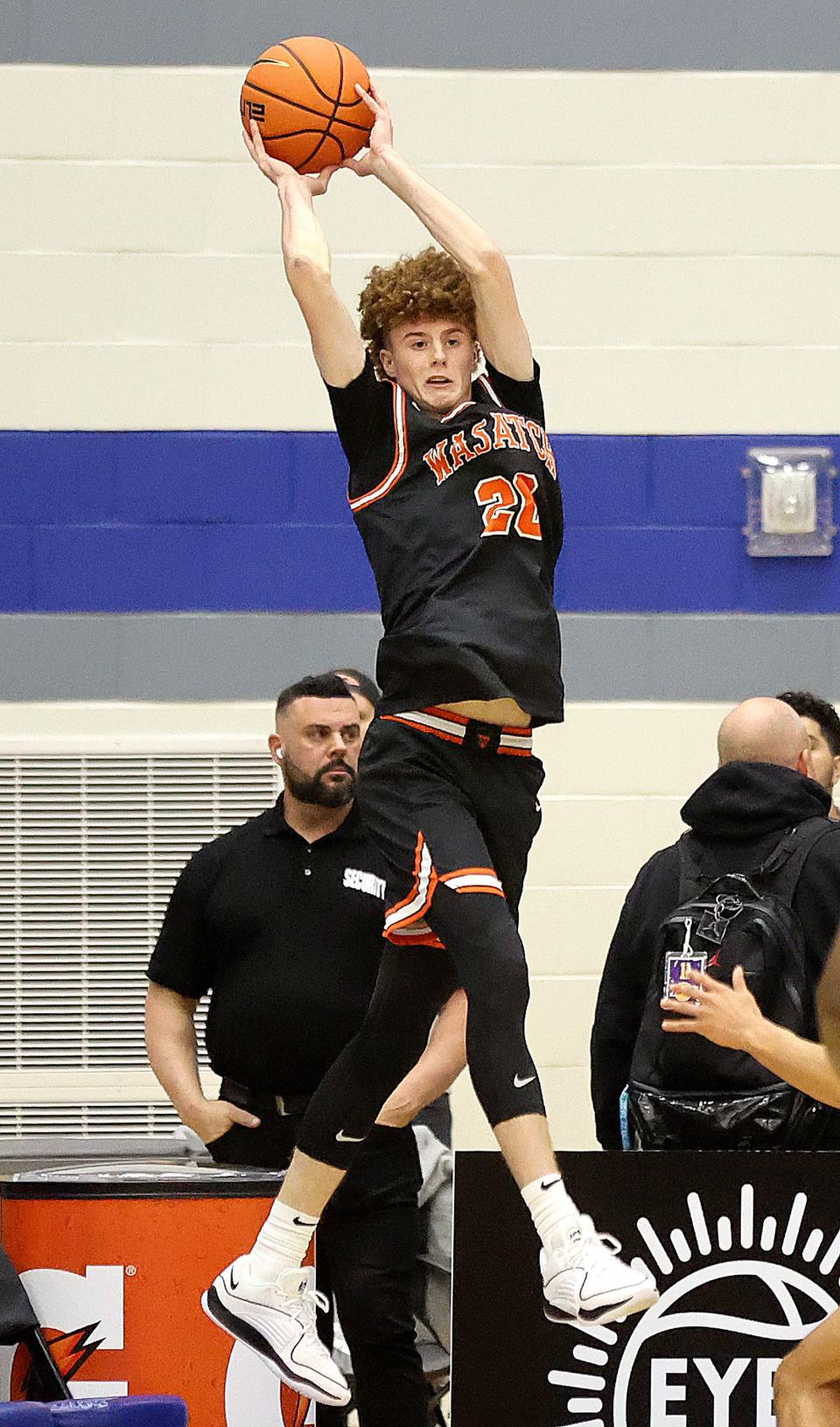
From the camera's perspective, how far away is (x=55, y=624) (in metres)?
6.48

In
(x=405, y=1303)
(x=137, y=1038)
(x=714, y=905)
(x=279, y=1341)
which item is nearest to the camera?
(x=279, y=1341)

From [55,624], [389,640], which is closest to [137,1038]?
[55,624]

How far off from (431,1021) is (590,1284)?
0.64m

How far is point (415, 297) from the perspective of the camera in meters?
3.89

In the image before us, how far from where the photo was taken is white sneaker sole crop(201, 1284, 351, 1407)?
3729 millimetres

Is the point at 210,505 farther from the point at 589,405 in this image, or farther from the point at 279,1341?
the point at 279,1341

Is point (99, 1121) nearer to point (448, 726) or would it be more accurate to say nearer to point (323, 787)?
point (323, 787)

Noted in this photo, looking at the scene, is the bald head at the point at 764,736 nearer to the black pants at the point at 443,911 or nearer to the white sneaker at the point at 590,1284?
the black pants at the point at 443,911

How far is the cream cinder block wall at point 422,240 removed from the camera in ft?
21.4

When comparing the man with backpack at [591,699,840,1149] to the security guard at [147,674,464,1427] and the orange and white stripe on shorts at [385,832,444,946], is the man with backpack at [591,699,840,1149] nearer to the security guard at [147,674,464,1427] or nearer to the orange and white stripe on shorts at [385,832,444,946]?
the security guard at [147,674,464,1427]

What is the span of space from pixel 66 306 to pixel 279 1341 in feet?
12.9

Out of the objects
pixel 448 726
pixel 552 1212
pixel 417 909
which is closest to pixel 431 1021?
pixel 417 909

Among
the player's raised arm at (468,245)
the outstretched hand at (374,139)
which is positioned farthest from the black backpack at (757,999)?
the outstretched hand at (374,139)

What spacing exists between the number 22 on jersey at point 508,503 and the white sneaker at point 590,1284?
135 cm
